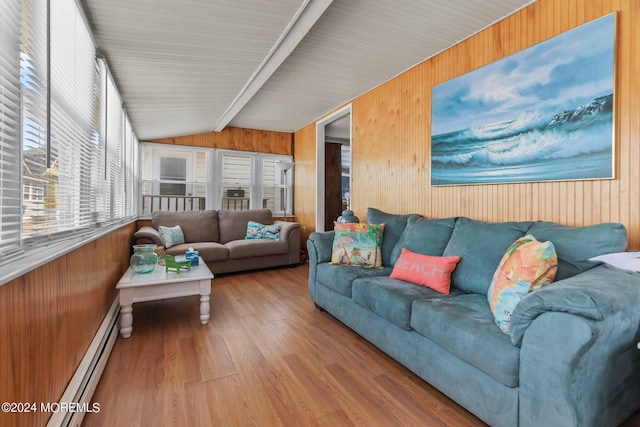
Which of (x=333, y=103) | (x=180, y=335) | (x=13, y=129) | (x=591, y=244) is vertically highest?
(x=333, y=103)

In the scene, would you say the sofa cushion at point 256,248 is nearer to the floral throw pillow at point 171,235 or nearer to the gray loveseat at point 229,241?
Result: the gray loveseat at point 229,241

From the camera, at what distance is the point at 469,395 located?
4.71 ft

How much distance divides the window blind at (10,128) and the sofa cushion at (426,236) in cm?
233

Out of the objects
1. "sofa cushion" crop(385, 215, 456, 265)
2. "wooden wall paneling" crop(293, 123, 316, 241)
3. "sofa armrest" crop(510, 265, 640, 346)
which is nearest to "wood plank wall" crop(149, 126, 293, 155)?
"wooden wall paneling" crop(293, 123, 316, 241)

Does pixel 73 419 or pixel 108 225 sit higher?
pixel 108 225

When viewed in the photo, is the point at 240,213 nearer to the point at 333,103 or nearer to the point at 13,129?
the point at 333,103

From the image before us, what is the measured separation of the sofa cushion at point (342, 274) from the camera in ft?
7.77

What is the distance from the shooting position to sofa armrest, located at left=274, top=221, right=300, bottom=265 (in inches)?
182

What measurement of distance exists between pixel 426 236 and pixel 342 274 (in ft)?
2.48

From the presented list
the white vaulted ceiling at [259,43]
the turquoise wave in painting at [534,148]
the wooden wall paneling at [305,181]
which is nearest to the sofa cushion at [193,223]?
the white vaulted ceiling at [259,43]

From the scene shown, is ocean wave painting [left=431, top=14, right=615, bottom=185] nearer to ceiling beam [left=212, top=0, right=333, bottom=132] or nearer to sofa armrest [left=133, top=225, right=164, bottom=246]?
ceiling beam [left=212, top=0, right=333, bottom=132]

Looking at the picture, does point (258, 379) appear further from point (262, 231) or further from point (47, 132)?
point (262, 231)

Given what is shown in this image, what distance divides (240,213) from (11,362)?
13.7ft

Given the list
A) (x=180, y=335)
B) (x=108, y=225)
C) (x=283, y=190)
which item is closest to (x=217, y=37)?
(x=108, y=225)
